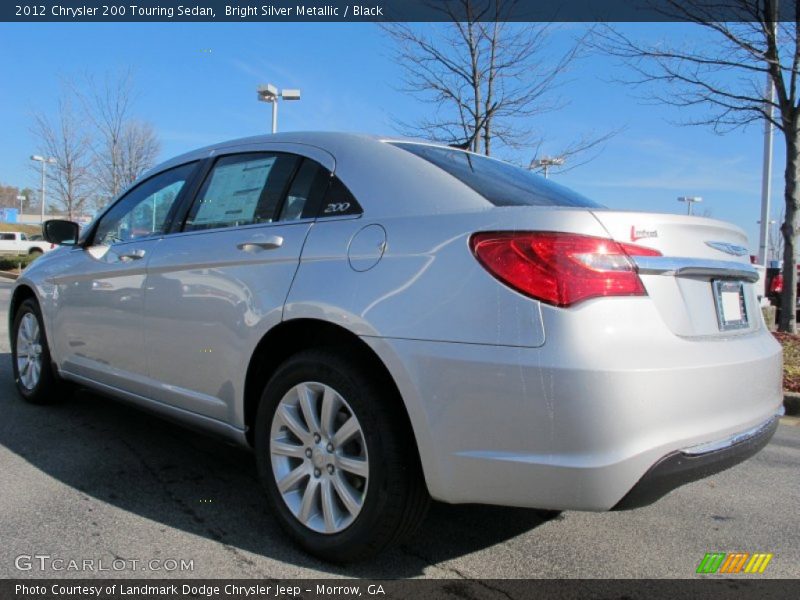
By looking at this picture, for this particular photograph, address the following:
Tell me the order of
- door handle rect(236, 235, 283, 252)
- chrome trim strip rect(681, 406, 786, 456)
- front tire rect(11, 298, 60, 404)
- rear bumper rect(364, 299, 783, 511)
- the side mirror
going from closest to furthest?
rear bumper rect(364, 299, 783, 511)
chrome trim strip rect(681, 406, 786, 456)
door handle rect(236, 235, 283, 252)
the side mirror
front tire rect(11, 298, 60, 404)

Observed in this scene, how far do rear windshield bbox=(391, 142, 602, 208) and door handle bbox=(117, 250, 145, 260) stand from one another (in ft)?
5.07

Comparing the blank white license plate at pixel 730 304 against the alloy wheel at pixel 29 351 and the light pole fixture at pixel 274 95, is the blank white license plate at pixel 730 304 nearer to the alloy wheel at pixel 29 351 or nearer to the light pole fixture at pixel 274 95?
the alloy wheel at pixel 29 351

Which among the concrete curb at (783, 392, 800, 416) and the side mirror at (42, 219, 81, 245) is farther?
the concrete curb at (783, 392, 800, 416)

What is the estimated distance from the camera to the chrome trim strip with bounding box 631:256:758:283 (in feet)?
6.88

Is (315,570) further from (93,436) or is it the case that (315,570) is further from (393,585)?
(93,436)

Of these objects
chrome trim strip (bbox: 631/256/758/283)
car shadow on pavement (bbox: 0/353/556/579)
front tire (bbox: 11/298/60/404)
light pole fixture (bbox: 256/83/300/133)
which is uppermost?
light pole fixture (bbox: 256/83/300/133)

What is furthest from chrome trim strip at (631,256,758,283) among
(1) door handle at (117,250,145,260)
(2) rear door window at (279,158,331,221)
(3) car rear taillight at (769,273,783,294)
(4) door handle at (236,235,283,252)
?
(3) car rear taillight at (769,273,783,294)

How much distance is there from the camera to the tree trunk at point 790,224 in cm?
874

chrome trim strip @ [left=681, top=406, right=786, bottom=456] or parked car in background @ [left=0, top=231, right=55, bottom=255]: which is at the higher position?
chrome trim strip @ [left=681, top=406, right=786, bottom=456]

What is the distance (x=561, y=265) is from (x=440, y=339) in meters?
0.45

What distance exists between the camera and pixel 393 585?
2.31 m

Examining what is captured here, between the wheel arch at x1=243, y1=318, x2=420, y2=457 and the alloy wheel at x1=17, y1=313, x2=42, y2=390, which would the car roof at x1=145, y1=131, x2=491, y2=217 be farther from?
the alloy wheel at x1=17, y1=313, x2=42, y2=390

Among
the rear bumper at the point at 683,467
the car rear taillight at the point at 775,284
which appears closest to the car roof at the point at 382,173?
the rear bumper at the point at 683,467

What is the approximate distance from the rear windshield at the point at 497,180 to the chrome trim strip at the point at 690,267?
51cm
